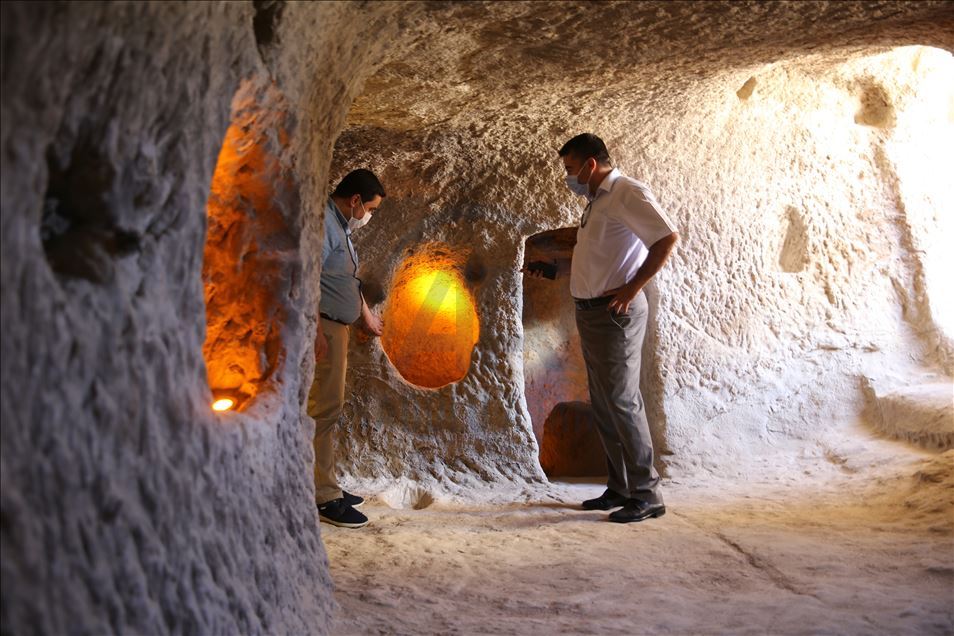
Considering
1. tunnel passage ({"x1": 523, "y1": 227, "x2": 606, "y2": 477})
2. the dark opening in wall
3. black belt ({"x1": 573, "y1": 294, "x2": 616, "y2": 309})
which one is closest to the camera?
the dark opening in wall

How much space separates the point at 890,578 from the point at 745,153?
2.92 meters

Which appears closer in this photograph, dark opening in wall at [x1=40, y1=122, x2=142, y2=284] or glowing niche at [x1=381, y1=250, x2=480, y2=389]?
dark opening in wall at [x1=40, y1=122, x2=142, y2=284]

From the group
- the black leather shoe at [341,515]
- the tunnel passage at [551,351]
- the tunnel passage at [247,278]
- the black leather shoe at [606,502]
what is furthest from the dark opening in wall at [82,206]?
the tunnel passage at [551,351]

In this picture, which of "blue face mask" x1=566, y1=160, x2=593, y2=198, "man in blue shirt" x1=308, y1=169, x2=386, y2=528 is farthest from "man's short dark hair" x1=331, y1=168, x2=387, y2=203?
"blue face mask" x1=566, y1=160, x2=593, y2=198

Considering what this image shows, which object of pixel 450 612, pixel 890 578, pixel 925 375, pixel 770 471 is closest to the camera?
pixel 450 612

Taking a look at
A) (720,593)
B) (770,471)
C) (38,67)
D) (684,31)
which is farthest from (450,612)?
(770,471)

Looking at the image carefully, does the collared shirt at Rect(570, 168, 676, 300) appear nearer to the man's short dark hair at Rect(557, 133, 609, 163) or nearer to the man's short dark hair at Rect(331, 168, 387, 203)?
the man's short dark hair at Rect(557, 133, 609, 163)

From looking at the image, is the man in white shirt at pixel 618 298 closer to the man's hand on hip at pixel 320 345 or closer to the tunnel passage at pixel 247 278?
the man's hand on hip at pixel 320 345

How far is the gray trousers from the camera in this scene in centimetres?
371

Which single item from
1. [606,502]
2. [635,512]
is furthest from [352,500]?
[635,512]

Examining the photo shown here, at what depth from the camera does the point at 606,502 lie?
3.94m

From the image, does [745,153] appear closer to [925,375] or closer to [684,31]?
[925,375]

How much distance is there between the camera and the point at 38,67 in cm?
135

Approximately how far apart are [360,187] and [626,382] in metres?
1.42
